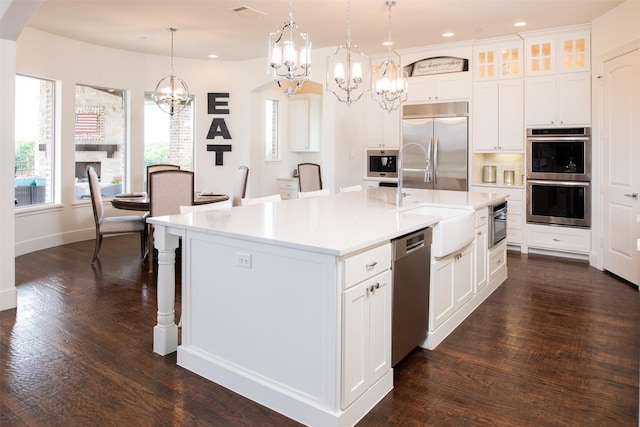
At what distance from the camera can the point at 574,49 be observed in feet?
18.5

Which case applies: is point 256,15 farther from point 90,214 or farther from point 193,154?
point 90,214

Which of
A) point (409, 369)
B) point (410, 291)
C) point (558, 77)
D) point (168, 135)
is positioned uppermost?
point (558, 77)

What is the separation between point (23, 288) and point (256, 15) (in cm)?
367

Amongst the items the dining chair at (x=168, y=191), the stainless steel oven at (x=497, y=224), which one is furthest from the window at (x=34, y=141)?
the stainless steel oven at (x=497, y=224)

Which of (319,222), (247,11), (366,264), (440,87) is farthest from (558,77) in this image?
(366,264)

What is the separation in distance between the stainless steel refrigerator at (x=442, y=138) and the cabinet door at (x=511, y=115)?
456mm

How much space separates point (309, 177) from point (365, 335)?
4698 millimetres

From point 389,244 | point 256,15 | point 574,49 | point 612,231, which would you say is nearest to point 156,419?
point 389,244

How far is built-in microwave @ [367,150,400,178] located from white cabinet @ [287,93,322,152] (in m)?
1.78

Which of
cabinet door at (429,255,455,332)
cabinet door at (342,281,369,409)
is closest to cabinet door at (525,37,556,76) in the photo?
cabinet door at (429,255,455,332)

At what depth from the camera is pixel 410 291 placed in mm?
2645

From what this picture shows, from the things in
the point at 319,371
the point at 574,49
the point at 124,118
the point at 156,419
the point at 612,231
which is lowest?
the point at 156,419

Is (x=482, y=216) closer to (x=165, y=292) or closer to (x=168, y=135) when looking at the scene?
(x=165, y=292)

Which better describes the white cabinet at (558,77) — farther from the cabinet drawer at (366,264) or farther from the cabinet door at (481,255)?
the cabinet drawer at (366,264)
